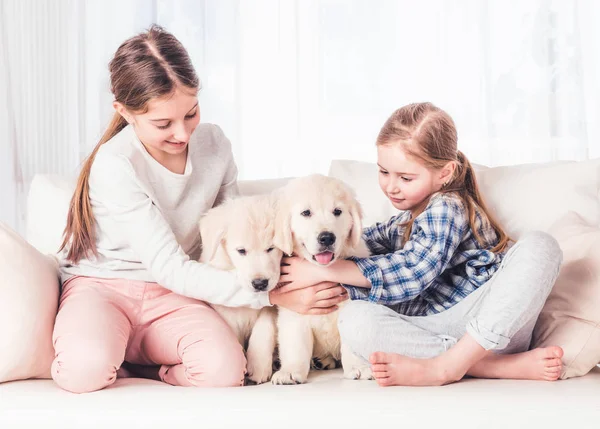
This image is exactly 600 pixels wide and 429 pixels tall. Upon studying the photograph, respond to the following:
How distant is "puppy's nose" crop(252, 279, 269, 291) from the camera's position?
186 cm

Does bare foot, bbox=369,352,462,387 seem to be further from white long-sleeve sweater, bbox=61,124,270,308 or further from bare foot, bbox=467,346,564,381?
white long-sleeve sweater, bbox=61,124,270,308

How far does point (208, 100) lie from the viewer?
3.74m

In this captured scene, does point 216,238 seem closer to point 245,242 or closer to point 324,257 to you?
point 245,242

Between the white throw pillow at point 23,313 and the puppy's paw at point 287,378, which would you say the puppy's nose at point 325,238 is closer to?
the puppy's paw at point 287,378

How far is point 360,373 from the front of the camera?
1.83 meters

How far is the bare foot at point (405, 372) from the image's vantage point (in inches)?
65.6

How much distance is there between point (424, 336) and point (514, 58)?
2.37m

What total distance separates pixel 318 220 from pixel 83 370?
689mm

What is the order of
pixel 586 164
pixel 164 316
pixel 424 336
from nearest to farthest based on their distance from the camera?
pixel 424 336, pixel 164 316, pixel 586 164

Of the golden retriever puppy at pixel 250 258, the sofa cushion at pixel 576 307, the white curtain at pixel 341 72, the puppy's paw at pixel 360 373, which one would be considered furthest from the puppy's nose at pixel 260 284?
the white curtain at pixel 341 72

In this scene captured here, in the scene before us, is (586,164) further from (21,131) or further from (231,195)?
(21,131)

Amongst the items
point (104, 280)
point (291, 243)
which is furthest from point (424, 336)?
point (104, 280)

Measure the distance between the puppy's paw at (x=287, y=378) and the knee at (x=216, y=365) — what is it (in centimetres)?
9

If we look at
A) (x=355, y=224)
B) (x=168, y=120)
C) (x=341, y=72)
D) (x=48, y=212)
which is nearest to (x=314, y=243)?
(x=355, y=224)
